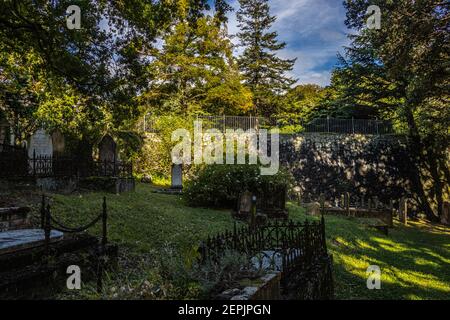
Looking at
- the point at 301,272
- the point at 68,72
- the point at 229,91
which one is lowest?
the point at 301,272

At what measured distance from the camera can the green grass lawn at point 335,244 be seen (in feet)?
28.8

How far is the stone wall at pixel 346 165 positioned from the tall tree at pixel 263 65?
12.7 meters

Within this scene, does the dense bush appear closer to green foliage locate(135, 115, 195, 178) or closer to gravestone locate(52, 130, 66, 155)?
gravestone locate(52, 130, 66, 155)

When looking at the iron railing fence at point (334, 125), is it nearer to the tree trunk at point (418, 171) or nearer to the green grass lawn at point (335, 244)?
the tree trunk at point (418, 171)

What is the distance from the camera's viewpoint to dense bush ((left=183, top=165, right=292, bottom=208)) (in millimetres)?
15930

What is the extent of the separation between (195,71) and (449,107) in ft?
65.8

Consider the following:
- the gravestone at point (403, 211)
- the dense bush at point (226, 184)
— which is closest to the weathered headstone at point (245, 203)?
the dense bush at point (226, 184)

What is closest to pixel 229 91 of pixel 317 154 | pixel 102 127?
pixel 317 154

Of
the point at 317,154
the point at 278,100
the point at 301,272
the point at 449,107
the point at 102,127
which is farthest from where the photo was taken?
the point at 278,100

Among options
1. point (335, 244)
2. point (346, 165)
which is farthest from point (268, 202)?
point (346, 165)

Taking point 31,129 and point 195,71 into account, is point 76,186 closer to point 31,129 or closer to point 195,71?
point 31,129

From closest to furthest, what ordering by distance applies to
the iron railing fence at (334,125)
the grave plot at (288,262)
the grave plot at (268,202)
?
the grave plot at (288,262)
the grave plot at (268,202)
the iron railing fence at (334,125)
